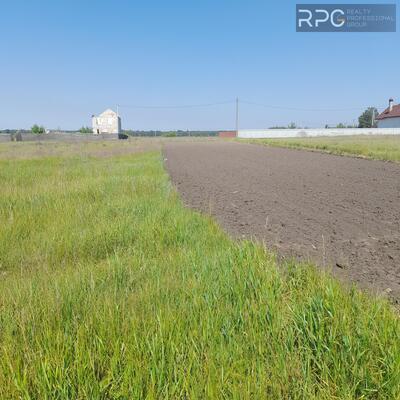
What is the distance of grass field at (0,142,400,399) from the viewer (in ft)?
5.26

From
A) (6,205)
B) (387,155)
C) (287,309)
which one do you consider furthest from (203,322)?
(387,155)

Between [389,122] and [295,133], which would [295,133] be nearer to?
[295,133]

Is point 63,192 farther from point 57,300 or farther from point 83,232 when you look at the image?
point 57,300

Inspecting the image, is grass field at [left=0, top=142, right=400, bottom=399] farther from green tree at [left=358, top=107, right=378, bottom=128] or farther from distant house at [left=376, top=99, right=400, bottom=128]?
Result: green tree at [left=358, top=107, right=378, bottom=128]

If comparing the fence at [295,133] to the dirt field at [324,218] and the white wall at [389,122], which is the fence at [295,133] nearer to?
the white wall at [389,122]

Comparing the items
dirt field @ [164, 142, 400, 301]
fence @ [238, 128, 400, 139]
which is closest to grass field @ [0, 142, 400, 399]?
dirt field @ [164, 142, 400, 301]

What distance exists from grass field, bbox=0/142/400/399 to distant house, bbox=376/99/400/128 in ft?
336

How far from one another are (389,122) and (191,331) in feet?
351

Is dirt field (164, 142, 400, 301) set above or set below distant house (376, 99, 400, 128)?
below

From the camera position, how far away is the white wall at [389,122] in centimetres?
8475

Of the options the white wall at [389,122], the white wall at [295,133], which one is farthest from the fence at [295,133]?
the white wall at [389,122]

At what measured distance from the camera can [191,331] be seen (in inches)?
77.1

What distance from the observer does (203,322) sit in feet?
6.63

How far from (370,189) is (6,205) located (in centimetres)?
955
